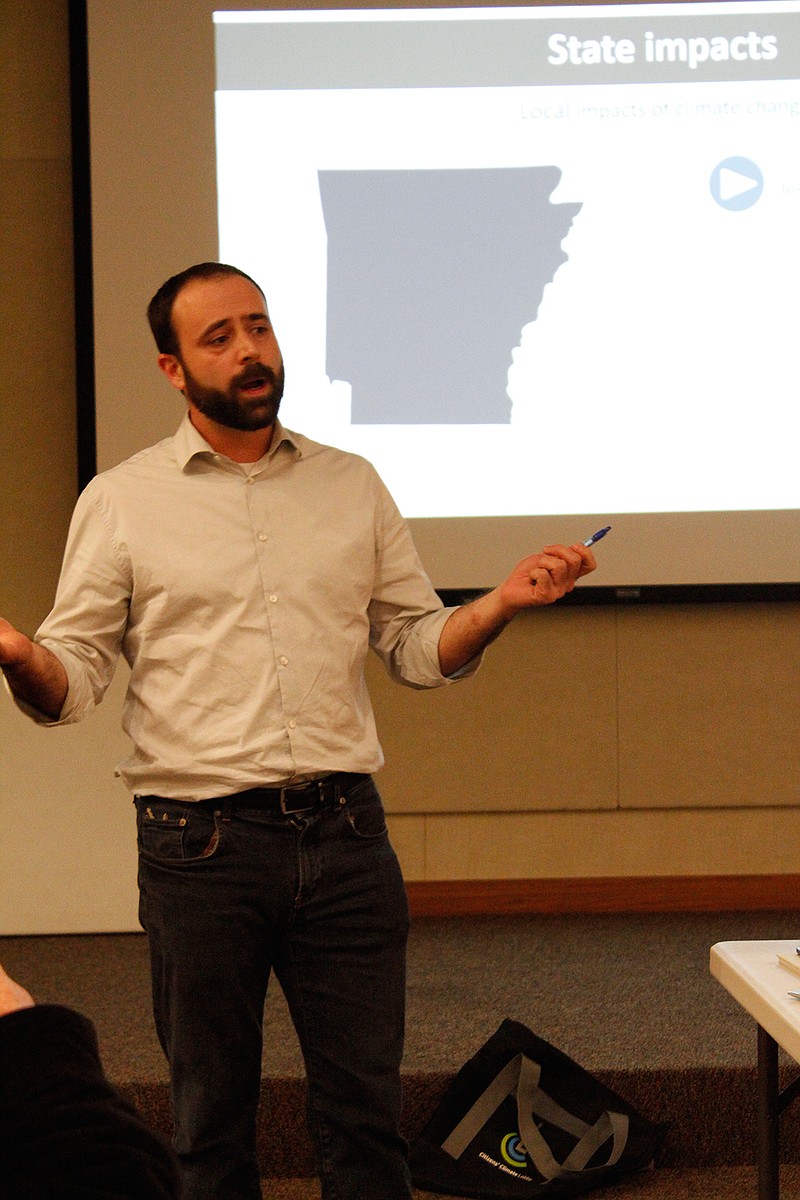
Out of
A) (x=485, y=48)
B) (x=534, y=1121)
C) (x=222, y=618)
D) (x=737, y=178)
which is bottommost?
(x=534, y=1121)

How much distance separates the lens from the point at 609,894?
3.64m

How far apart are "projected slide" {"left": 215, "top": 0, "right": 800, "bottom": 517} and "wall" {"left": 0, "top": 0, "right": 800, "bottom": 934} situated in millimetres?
433

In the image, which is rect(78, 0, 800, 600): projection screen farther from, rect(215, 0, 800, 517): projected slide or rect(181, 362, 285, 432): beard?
rect(181, 362, 285, 432): beard

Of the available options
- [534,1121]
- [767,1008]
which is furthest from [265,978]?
[534,1121]

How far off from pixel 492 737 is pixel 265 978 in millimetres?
1862

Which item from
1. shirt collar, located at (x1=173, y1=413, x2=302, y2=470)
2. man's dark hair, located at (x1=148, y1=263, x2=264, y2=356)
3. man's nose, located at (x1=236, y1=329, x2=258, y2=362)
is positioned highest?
man's dark hair, located at (x1=148, y1=263, x2=264, y2=356)

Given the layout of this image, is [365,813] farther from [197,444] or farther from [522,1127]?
[522,1127]

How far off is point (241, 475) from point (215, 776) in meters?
0.45

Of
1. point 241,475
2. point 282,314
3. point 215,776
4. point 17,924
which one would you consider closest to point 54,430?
point 282,314

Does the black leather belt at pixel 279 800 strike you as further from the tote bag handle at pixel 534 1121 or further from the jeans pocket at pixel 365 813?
the tote bag handle at pixel 534 1121

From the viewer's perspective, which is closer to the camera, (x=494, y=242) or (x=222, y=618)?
(x=222, y=618)

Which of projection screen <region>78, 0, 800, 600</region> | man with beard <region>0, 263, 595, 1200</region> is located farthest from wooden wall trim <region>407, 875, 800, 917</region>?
man with beard <region>0, 263, 595, 1200</region>

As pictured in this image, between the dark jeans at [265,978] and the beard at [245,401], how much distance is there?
540mm

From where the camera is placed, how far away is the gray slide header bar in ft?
11.2
